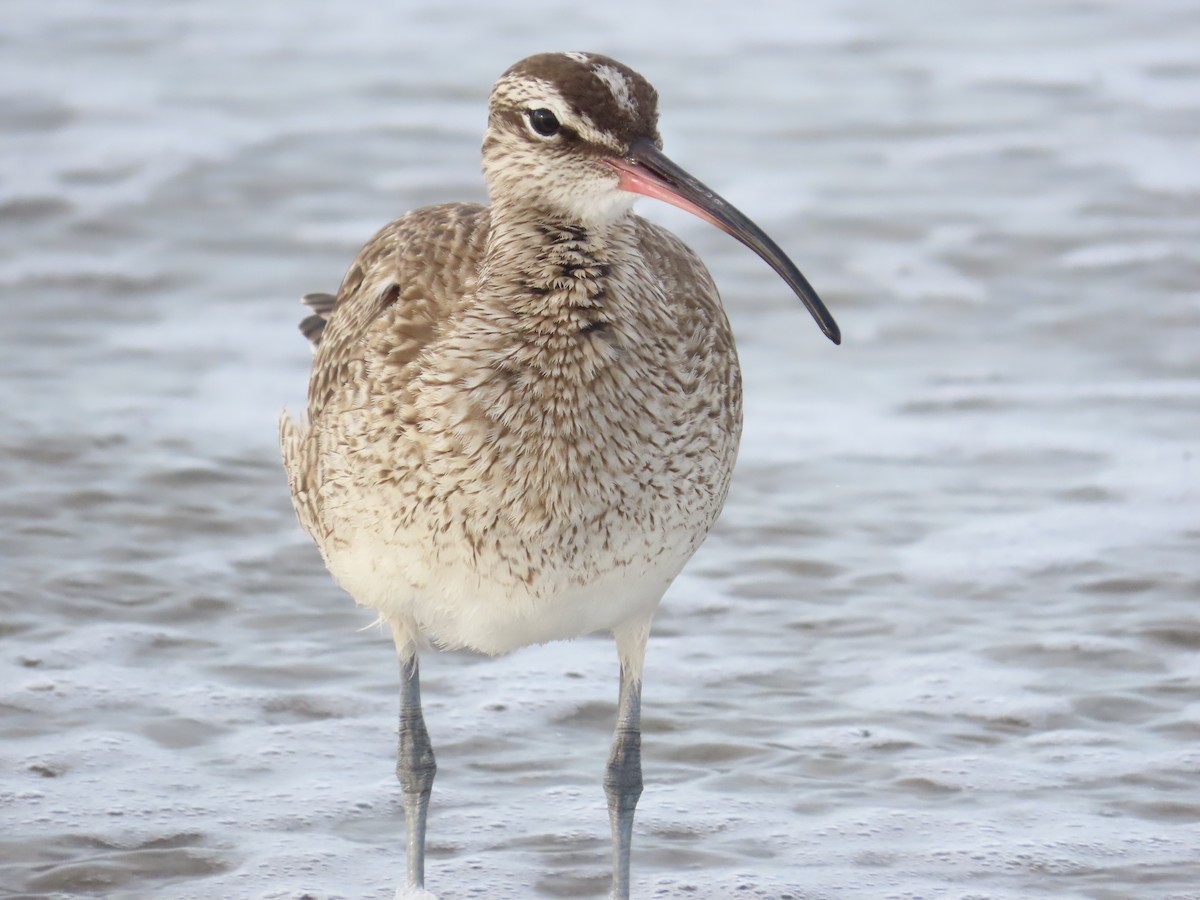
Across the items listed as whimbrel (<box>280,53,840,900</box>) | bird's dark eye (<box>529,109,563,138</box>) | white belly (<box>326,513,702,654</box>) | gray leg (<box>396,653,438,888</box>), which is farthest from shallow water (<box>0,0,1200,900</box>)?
bird's dark eye (<box>529,109,563,138</box>)

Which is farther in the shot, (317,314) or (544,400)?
(317,314)

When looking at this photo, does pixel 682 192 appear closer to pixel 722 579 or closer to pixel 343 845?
pixel 343 845

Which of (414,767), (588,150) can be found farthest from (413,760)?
(588,150)

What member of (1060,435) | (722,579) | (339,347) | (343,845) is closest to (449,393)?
(339,347)

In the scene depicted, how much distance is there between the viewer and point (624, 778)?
5.43 m

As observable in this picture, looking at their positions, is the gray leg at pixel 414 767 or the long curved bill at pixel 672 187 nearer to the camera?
the long curved bill at pixel 672 187

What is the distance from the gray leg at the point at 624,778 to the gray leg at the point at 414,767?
1.59ft

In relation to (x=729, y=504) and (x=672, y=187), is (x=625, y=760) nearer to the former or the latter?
(x=672, y=187)

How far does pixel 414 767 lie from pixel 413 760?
0.07 ft

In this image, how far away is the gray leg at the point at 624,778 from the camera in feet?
17.5

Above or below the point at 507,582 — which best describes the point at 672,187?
above

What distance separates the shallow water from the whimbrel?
3.32 ft

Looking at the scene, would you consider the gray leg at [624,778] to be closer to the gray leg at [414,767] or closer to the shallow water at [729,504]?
the shallow water at [729,504]

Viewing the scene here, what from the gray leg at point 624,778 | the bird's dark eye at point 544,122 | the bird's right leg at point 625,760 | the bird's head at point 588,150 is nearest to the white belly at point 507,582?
the bird's right leg at point 625,760
